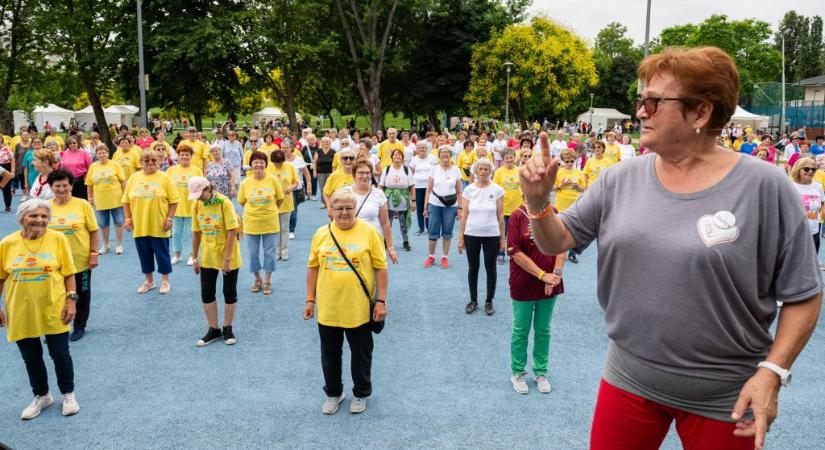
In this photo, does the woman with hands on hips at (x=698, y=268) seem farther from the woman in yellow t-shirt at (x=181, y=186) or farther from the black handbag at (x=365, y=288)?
the woman in yellow t-shirt at (x=181, y=186)

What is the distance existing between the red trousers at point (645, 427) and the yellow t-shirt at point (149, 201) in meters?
7.04

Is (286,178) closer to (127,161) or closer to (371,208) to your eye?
(371,208)

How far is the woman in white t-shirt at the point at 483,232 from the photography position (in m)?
7.51

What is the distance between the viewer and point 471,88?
41.2m

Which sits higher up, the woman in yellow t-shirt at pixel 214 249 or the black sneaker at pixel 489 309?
the woman in yellow t-shirt at pixel 214 249

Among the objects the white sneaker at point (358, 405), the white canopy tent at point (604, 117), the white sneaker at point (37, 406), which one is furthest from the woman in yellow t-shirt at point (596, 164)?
the white canopy tent at point (604, 117)

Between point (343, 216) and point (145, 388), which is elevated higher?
point (343, 216)

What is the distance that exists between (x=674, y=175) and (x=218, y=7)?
108 feet

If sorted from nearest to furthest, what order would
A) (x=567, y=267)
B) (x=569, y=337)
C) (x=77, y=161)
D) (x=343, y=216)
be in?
(x=343, y=216) → (x=569, y=337) → (x=567, y=267) → (x=77, y=161)

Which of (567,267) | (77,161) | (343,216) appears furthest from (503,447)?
(77,161)

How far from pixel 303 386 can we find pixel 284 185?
522 centimetres

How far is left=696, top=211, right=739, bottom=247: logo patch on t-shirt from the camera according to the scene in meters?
1.93

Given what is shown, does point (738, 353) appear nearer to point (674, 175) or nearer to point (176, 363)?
point (674, 175)

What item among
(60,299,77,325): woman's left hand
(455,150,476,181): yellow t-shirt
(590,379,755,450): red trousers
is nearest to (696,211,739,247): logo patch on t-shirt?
(590,379,755,450): red trousers
